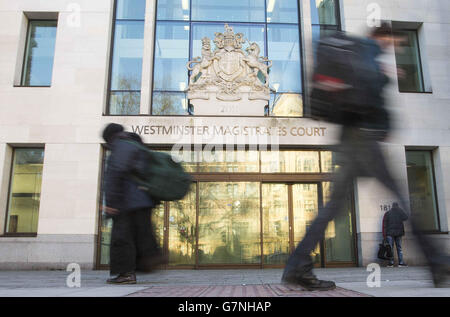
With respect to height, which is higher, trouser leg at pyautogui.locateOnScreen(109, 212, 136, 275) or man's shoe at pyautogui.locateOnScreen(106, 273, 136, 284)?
trouser leg at pyautogui.locateOnScreen(109, 212, 136, 275)

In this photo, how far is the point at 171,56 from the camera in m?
11.6

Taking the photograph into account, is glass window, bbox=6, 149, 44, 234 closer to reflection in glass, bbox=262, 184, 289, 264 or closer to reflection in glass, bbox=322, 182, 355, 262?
reflection in glass, bbox=262, 184, 289, 264

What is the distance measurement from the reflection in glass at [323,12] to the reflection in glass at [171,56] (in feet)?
13.1

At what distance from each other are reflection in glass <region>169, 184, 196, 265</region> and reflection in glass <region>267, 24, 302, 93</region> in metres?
4.23

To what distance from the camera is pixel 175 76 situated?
11406mm

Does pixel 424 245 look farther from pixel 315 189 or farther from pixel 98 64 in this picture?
pixel 98 64

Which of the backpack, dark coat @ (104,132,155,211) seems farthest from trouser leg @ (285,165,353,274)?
dark coat @ (104,132,155,211)

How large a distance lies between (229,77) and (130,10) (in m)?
3.80

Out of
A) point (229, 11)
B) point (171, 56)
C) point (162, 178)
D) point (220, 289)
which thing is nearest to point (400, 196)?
point (162, 178)

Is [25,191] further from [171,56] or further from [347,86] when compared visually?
[347,86]

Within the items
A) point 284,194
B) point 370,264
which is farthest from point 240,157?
point 370,264

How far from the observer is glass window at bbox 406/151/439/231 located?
35.8 feet

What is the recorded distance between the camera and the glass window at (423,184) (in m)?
10.9
